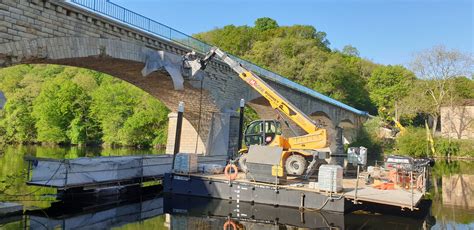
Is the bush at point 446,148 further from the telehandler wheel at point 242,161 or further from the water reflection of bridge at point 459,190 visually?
the telehandler wheel at point 242,161

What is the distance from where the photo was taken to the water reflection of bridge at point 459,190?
15.9m

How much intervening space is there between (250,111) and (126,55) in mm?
27916

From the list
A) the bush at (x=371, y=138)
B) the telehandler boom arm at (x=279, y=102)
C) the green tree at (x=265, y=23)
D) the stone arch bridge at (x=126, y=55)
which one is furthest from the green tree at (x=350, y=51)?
the telehandler boom arm at (x=279, y=102)

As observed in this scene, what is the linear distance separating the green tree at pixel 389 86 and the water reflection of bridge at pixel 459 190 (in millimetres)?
32004

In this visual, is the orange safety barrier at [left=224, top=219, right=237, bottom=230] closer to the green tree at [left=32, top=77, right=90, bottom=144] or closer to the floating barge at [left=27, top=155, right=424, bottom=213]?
the floating barge at [left=27, top=155, right=424, bottom=213]

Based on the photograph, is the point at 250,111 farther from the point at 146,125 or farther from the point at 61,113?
the point at 61,113

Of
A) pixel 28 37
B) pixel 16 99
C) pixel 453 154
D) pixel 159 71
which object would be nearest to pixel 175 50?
pixel 159 71

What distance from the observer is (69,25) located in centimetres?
1515

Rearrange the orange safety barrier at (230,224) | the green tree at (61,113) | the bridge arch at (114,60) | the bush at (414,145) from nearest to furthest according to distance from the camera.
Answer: the orange safety barrier at (230,224)
the bridge arch at (114,60)
the bush at (414,145)
the green tree at (61,113)

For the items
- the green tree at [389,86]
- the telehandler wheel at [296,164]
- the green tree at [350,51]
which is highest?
the green tree at [350,51]

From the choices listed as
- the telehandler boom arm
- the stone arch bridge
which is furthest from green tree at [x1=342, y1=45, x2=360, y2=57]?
the telehandler boom arm

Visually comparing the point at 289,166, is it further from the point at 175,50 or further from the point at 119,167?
the point at 175,50

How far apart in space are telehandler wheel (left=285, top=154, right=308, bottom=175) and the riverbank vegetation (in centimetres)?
2896

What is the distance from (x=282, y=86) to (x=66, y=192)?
21.9 meters
